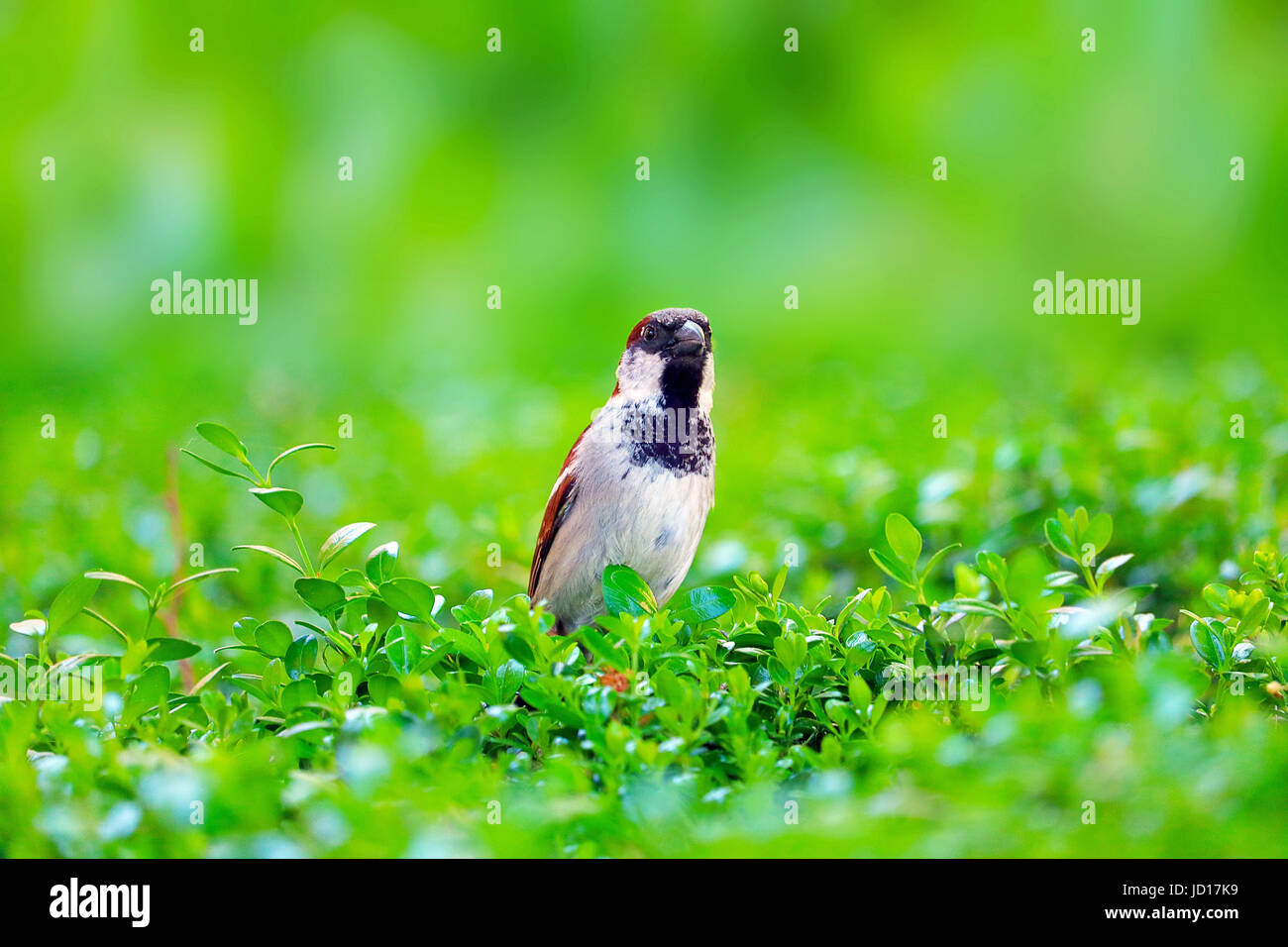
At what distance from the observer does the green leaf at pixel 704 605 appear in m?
1.87

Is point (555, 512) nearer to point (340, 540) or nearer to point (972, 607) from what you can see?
point (340, 540)

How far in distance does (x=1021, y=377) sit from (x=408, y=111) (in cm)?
453

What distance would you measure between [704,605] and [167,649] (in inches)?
31.9

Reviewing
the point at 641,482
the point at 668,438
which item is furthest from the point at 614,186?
the point at 641,482

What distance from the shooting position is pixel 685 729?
1.60 metres

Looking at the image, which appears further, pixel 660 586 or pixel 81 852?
pixel 660 586

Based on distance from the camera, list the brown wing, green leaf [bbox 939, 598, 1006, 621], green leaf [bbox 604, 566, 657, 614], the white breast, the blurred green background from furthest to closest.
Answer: the blurred green background → the brown wing → the white breast → green leaf [bbox 604, 566, 657, 614] → green leaf [bbox 939, 598, 1006, 621]

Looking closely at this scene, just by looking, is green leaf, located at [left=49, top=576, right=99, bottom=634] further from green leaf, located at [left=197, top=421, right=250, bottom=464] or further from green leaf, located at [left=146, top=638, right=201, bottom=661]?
green leaf, located at [left=197, top=421, right=250, bottom=464]

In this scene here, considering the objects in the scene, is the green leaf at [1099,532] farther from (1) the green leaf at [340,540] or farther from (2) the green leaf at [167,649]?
(2) the green leaf at [167,649]

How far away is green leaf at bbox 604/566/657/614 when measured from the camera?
191 cm

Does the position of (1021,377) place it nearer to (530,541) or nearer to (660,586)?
(530,541)

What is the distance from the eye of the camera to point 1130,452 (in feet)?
10.2

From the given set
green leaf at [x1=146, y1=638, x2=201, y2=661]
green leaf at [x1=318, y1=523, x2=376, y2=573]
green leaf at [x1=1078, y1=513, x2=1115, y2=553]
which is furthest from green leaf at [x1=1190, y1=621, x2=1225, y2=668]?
green leaf at [x1=146, y1=638, x2=201, y2=661]
